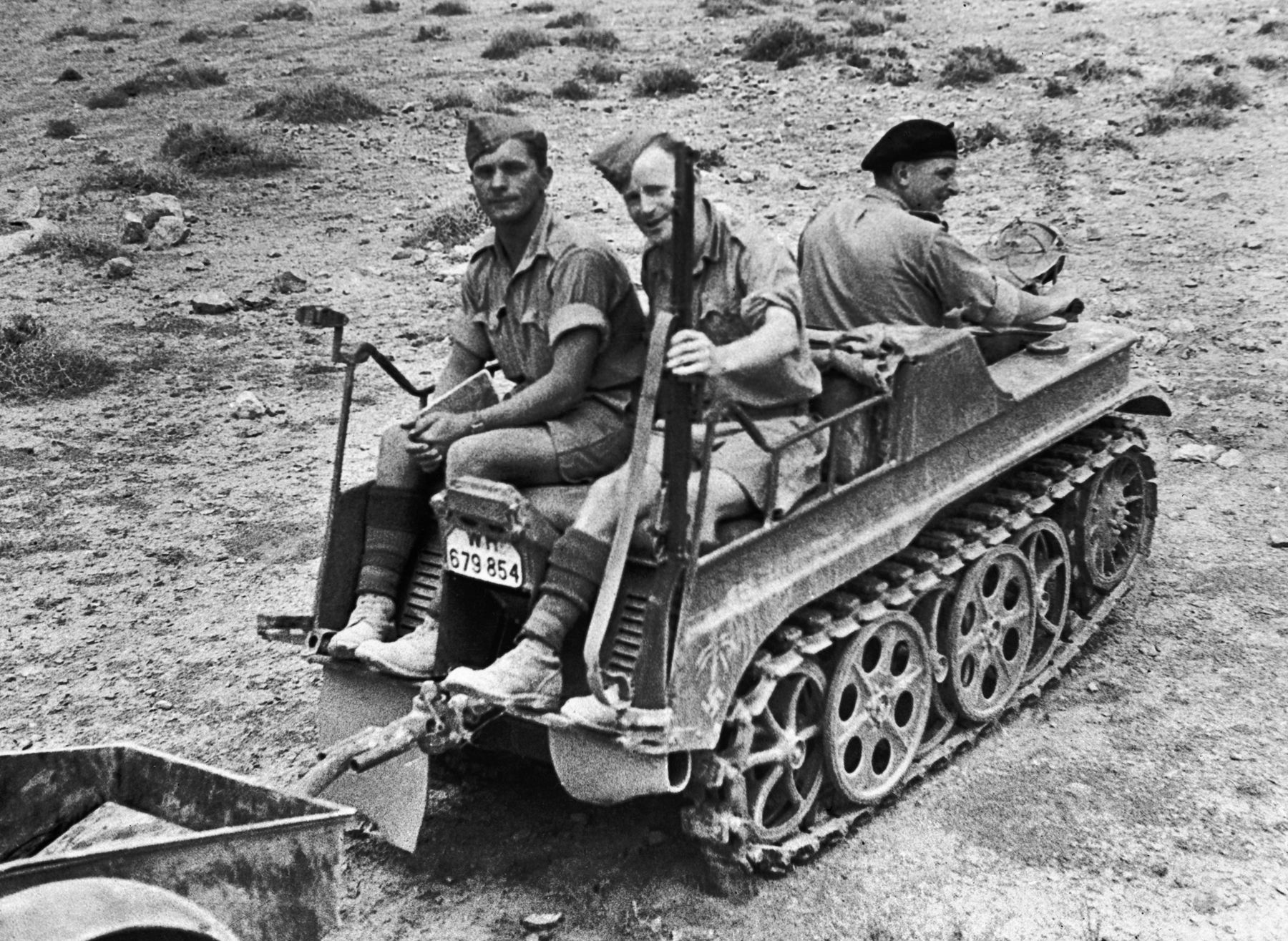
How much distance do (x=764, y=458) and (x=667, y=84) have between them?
11909 mm

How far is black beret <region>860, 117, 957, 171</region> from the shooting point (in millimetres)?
6480

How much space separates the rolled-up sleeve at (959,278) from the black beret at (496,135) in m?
1.81

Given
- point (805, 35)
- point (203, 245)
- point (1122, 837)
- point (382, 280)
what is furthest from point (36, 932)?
point (805, 35)

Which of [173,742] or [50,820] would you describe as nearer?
[50,820]

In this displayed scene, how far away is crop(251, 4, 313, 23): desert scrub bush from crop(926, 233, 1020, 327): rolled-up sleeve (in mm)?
17429

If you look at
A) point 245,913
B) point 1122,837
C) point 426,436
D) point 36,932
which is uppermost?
point 426,436

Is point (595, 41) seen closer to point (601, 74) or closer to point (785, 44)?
point (601, 74)

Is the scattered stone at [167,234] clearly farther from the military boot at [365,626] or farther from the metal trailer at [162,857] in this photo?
the metal trailer at [162,857]

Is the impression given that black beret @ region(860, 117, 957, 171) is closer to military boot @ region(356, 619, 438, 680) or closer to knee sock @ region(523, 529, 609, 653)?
knee sock @ region(523, 529, 609, 653)

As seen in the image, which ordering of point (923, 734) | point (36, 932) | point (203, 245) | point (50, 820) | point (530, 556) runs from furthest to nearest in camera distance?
point (203, 245), point (923, 734), point (530, 556), point (50, 820), point (36, 932)

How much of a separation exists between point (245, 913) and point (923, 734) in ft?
10.1

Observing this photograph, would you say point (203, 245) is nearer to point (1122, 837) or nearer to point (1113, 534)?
point (1113, 534)

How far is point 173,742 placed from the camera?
21.1ft

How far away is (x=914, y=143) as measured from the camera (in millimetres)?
6500
